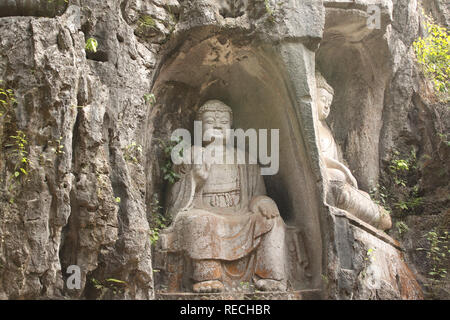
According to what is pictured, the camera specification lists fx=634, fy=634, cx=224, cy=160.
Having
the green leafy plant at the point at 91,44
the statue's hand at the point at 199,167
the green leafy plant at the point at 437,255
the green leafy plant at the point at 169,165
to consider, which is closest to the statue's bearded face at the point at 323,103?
the statue's hand at the point at 199,167

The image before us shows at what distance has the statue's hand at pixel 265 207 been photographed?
7.51 metres

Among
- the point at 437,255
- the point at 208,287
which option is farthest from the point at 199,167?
the point at 437,255

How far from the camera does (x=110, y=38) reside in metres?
6.85

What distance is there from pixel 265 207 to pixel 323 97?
1887 millimetres

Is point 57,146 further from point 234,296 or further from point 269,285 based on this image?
point 269,285

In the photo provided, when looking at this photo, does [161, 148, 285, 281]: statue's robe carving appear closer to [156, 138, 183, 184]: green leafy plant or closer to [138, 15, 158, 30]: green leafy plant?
[156, 138, 183, 184]: green leafy plant

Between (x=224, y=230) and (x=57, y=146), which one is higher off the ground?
A: (x=57, y=146)

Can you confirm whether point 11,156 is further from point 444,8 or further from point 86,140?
point 444,8

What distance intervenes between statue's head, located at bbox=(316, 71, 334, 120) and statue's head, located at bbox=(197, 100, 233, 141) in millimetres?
1219

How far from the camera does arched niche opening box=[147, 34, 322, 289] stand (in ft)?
25.2

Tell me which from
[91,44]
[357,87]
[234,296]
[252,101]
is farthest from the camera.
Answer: [357,87]

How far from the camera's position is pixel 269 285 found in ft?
23.4

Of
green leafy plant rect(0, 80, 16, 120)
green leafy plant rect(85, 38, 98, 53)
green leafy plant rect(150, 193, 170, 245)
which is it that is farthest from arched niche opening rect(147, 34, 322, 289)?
green leafy plant rect(0, 80, 16, 120)

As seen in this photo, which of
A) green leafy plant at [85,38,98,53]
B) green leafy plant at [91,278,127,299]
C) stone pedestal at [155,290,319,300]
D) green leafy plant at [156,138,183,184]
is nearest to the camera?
green leafy plant at [91,278,127,299]
